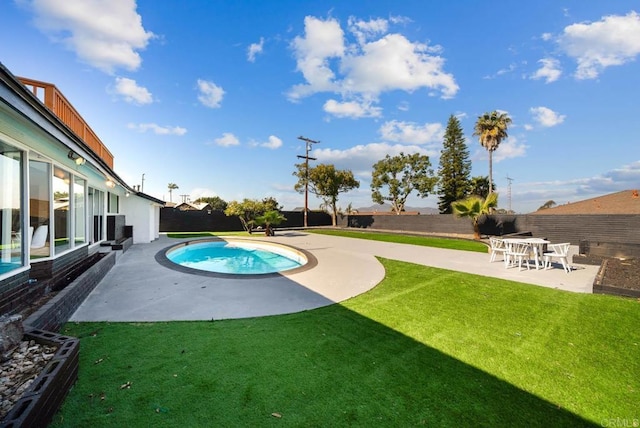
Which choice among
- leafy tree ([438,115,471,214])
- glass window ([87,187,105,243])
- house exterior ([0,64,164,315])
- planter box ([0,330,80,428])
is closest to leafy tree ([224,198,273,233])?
glass window ([87,187,105,243])

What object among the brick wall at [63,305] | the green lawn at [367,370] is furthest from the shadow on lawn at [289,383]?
the brick wall at [63,305]

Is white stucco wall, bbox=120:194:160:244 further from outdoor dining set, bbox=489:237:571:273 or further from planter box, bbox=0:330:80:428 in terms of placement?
outdoor dining set, bbox=489:237:571:273

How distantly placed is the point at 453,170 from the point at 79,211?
34603 millimetres

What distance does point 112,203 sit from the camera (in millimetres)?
10961

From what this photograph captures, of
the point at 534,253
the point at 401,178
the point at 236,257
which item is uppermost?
the point at 401,178

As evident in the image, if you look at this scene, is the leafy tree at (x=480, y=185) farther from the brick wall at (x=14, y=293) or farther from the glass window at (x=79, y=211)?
the brick wall at (x=14, y=293)

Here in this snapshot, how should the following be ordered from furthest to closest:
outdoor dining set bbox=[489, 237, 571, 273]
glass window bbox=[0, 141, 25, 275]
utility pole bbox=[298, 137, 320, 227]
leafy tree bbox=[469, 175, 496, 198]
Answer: leafy tree bbox=[469, 175, 496, 198] < utility pole bbox=[298, 137, 320, 227] < outdoor dining set bbox=[489, 237, 571, 273] < glass window bbox=[0, 141, 25, 275]

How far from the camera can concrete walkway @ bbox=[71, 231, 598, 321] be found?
4324mm

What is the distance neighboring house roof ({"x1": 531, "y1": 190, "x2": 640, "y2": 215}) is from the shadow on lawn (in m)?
19.8

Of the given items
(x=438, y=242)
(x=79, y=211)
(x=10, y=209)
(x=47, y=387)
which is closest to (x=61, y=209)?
(x=79, y=211)

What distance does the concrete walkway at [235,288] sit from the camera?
4.32 meters

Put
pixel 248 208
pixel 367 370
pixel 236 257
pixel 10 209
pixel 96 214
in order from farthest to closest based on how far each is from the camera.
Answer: pixel 248 208 → pixel 236 257 → pixel 96 214 → pixel 10 209 → pixel 367 370

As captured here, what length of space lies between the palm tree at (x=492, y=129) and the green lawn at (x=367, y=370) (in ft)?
82.7

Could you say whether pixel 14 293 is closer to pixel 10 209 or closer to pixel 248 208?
pixel 10 209
